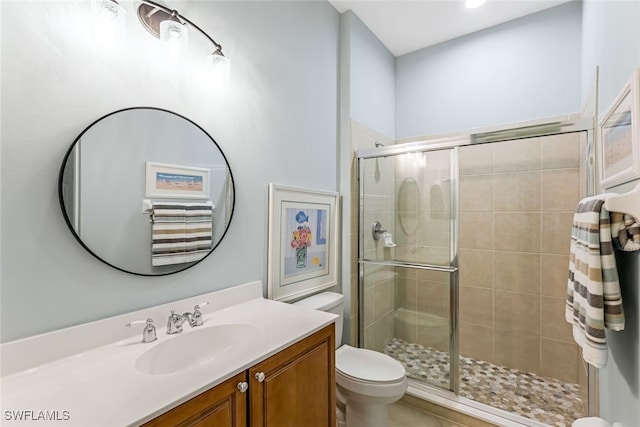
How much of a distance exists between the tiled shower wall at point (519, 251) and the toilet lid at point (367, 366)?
123 centimetres

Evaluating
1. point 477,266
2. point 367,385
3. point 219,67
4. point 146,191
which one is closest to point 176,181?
point 146,191

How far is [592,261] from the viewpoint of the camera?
0.92 metres

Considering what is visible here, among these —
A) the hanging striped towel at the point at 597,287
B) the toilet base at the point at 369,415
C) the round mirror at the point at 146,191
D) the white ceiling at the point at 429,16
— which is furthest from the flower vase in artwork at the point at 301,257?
the white ceiling at the point at 429,16

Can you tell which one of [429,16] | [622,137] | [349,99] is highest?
[429,16]

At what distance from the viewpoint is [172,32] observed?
44.6 inches

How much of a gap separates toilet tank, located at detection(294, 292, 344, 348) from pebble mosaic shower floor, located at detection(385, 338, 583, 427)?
2.61ft

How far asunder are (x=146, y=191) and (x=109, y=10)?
24.5 inches

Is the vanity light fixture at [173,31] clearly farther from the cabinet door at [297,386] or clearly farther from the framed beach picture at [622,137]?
the framed beach picture at [622,137]

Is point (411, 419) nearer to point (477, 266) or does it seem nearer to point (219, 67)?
point (477, 266)

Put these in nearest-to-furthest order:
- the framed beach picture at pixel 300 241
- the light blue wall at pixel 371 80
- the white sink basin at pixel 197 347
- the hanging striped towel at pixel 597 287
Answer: the hanging striped towel at pixel 597 287
the white sink basin at pixel 197 347
the framed beach picture at pixel 300 241
the light blue wall at pixel 371 80

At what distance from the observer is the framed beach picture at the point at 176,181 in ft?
3.75

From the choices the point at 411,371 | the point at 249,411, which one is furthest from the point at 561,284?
the point at 249,411

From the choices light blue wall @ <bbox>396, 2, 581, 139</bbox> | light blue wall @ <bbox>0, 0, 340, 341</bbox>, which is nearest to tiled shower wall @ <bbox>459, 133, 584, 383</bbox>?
light blue wall @ <bbox>396, 2, 581, 139</bbox>

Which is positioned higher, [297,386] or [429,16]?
[429,16]
